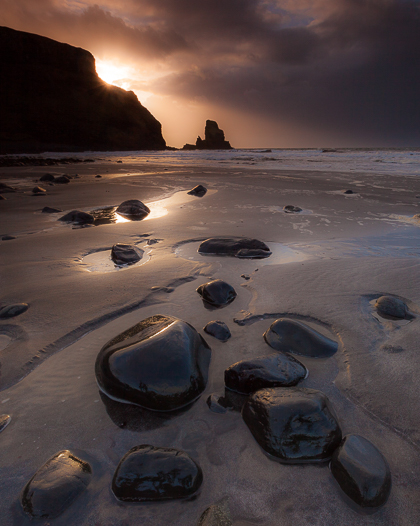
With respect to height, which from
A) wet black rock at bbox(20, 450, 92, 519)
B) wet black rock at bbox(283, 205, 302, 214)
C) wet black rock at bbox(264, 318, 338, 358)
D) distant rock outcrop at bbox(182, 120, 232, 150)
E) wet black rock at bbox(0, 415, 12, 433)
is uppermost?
distant rock outcrop at bbox(182, 120, 232, 150)

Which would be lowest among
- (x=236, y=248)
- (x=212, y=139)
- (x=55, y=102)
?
(x=236, y=248)

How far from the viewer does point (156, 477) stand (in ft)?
2.88

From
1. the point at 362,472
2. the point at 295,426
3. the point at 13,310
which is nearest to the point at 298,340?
the point at 295,426

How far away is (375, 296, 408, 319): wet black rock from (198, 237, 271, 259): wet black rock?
1200mm

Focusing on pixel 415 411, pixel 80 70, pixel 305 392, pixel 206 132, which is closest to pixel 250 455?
pixel 305 392

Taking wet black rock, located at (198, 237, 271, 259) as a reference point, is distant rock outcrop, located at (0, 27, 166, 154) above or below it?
above

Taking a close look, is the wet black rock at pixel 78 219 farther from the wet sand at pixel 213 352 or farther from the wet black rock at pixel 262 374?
the wet black rock at pixel 262 374

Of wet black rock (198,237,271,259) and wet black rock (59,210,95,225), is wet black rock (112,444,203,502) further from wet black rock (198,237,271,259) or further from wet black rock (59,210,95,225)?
wet black rock (59,210,95,225)

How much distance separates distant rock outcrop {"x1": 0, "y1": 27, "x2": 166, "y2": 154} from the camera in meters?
46.4

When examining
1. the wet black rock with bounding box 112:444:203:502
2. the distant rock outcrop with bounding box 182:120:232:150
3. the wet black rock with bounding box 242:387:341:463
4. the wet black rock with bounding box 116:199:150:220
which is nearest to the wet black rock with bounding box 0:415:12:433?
the wet black rock with bounding box 112:444:203:502

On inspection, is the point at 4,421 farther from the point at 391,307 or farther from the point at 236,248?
the point at 236,248

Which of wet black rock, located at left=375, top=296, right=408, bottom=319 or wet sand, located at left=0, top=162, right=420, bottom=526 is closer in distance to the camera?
wet sand, located at left=0, top=162, right=420, bottom=526

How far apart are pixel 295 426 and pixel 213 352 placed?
1.93 ft

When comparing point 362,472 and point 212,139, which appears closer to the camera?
point 362,472
